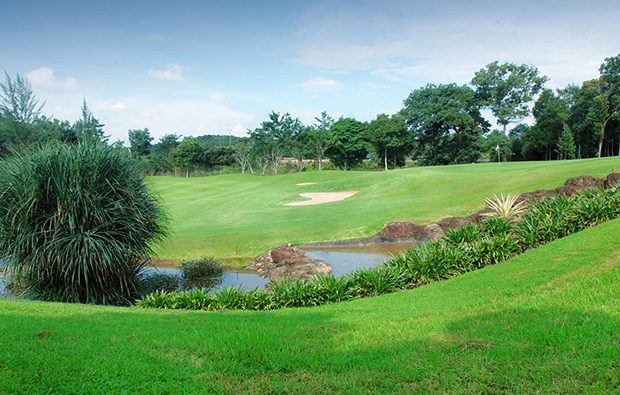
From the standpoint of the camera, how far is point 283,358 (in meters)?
3.46

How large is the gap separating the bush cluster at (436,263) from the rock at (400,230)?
3837mm

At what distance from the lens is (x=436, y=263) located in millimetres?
8812

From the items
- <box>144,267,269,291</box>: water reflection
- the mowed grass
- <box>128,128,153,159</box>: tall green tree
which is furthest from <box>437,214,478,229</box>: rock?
<box>128,128,153,159</box>: tall green tree

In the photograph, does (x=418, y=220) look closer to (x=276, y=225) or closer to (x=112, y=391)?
(x=276, y=225)

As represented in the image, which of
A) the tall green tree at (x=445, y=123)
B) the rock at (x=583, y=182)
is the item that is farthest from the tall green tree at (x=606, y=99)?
the rock at (x=583, y=182)

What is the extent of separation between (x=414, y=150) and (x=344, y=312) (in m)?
58.9

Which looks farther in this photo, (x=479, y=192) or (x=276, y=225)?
(x=479, y=192)

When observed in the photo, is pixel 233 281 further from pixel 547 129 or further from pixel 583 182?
pixel 547 129

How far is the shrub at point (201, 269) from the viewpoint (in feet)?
39.2

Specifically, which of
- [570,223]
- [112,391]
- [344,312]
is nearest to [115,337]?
[112,391]

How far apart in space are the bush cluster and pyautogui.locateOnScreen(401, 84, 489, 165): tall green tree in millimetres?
47254

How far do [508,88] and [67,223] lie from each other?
62.7 meters

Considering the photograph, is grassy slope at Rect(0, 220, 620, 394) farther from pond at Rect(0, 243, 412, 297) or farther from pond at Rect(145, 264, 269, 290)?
pond at Rect(0, 243, 412, 297)

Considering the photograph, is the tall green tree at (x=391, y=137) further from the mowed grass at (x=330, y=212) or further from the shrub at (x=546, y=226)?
the shrub at (x=546, y=226)
